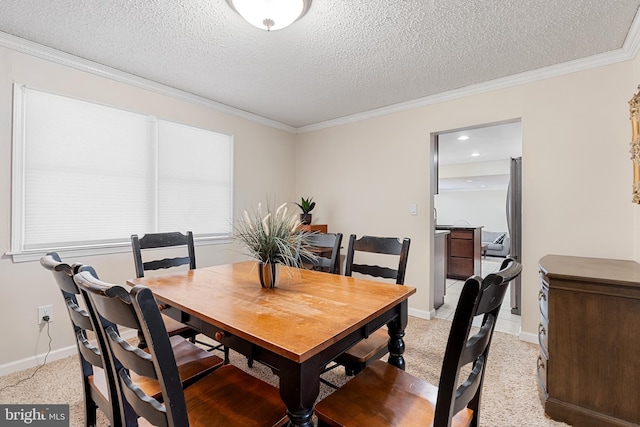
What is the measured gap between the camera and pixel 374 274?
2.02 metres

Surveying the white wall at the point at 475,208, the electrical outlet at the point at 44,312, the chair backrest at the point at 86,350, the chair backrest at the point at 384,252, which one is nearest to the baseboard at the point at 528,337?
the chair backrest at the point at 384,252

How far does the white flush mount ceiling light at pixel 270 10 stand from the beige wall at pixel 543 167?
2.01m

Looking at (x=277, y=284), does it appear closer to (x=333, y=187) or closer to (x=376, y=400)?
(x=376, y=400)

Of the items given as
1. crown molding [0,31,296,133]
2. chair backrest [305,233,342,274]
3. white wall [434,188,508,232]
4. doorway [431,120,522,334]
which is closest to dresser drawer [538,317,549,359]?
doorway [431,120,522,334]

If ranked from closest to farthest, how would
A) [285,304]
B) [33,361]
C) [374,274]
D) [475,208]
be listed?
[285,304]
[374,274]
[33,361]
[475,208]

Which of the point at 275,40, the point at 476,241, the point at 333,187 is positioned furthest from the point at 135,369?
the point at 476,241

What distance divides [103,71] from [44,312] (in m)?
2.00

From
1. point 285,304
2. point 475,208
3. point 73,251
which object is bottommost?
point 285,304

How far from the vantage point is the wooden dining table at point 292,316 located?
977 mm

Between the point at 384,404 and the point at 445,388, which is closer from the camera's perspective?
the point at 445,388

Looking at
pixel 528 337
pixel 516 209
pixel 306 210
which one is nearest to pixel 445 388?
pixel 528 337

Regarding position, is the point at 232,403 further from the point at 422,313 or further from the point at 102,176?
the point at 422,313

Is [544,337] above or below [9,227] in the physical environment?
below

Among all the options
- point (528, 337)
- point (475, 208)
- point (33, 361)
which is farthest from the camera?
point (475, 208)
